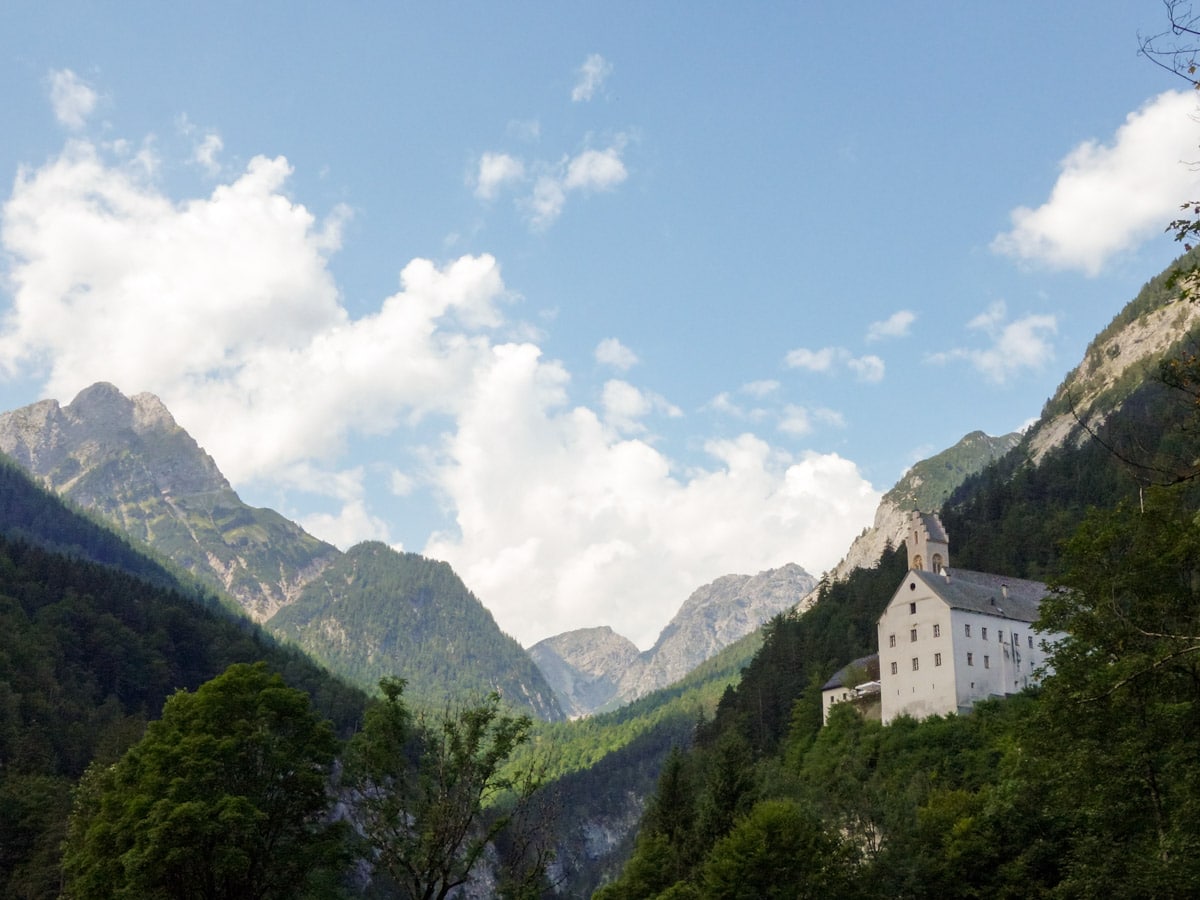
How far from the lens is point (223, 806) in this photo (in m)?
40.6

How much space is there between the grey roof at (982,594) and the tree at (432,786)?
5628 centimetres

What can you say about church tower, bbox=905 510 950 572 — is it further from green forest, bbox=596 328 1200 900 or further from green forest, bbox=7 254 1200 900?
green forest, bbox=596 328 1200 900

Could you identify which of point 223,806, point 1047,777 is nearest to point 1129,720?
point 1047,777

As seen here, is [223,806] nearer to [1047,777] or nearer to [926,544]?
[1047,777]

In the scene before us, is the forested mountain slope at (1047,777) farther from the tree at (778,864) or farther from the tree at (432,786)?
the tree at (432,786)

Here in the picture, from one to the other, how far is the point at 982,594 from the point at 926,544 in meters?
18.6

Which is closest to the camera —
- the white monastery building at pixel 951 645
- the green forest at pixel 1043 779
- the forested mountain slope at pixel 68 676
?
the green forest at pixel 1043 779

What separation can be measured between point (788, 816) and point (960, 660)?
35596 mm

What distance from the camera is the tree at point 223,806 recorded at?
40.4 meters

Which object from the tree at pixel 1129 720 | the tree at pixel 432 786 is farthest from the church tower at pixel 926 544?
the tree at pixel 432 786

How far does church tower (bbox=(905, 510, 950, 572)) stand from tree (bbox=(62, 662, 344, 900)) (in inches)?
2816

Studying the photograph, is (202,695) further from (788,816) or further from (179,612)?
(179,612)

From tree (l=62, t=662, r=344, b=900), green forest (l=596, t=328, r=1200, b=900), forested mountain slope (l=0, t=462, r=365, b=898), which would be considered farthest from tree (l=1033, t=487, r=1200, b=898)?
forested mountain slope (l=0, t=462, r=365, b=898)

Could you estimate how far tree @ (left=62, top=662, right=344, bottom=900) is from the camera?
40.4 m
